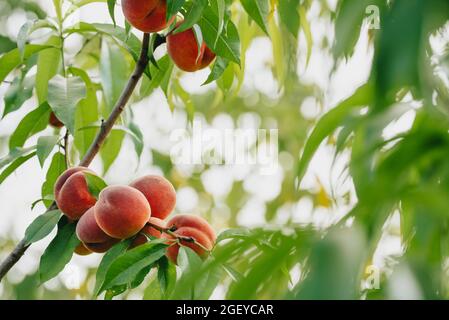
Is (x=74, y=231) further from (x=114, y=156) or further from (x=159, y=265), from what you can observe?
(x=114, y=156)

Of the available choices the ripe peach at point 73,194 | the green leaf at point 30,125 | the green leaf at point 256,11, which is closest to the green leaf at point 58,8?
the green leaf at point 30,125

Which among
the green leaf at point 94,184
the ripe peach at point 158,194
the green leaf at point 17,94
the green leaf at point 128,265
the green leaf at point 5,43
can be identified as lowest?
the green leaf at point 128,265

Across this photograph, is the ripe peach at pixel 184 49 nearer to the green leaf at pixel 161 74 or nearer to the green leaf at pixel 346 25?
the green leaf at pixel 161 74

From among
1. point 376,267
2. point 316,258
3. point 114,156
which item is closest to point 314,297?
point 316,258

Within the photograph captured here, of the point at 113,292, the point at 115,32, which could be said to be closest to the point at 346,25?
the point at 113,292

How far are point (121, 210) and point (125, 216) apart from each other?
0.04 ft

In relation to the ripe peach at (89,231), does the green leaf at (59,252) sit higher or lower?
lower

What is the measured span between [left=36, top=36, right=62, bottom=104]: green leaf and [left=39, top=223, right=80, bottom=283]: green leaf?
0.95 feet

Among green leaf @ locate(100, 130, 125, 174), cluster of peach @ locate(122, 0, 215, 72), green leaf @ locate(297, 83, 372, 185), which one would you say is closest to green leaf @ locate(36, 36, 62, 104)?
green leaf @ locate(100, 130, 125, 174)

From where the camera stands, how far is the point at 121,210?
3.48ft

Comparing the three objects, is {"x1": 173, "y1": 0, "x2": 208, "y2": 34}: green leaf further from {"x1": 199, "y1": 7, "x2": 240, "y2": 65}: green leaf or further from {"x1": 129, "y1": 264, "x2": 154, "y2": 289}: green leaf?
{"x1": 129, "y1": 264, "x2": 154, "y2": 289}: green leaf

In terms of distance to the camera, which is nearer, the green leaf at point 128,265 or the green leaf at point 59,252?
the green leaf at point 128,265

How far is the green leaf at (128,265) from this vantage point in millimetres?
971

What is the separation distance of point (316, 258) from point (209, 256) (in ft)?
2.17
